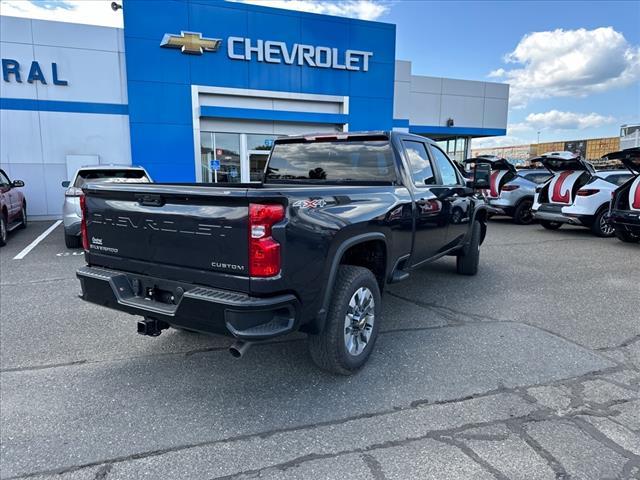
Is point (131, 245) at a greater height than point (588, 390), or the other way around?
point (131, 245)

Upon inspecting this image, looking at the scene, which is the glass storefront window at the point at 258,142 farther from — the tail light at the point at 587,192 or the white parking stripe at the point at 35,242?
the tail light at the point at 587,192

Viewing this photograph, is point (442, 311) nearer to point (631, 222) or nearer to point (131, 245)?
point (131, 245)

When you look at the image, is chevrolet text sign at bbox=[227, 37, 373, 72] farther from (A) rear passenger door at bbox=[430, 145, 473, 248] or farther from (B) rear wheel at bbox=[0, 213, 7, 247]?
(A) rear passenger door at bbox=[430, 145, 473, 248]

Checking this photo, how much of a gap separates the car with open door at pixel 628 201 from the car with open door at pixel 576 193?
110cm

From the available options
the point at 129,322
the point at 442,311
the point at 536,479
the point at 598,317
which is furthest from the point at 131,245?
the point at 598,317

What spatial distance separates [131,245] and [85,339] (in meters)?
1.67

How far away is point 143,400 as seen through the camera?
10.4 ft

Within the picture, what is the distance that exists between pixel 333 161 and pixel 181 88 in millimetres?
11845

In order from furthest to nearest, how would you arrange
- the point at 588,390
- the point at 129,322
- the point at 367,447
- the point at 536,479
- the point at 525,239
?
the point at 525,239 < the point at 129,322 < the point at 588,390 < the point at 367,447 < the point at 536,479

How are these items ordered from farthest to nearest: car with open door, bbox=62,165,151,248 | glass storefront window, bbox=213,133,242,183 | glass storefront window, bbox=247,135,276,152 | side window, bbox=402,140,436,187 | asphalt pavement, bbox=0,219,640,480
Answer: glass storefront window, bbox=247,135,276,152
glass storefront window, bbox=213,133,242,183
car with open door, bbox=62,165,151,248
side window, bbox=402,140,436,187
asphalt pavement, bbox=0,219,640,480

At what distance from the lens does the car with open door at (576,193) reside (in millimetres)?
10477

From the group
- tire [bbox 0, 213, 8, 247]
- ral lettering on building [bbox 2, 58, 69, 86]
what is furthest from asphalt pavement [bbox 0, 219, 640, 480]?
ral lettering on building [bbox 2, 58, 69, 86]

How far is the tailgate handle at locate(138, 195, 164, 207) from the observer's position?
2988 mm

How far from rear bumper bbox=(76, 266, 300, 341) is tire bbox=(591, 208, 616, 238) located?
34.1ft
